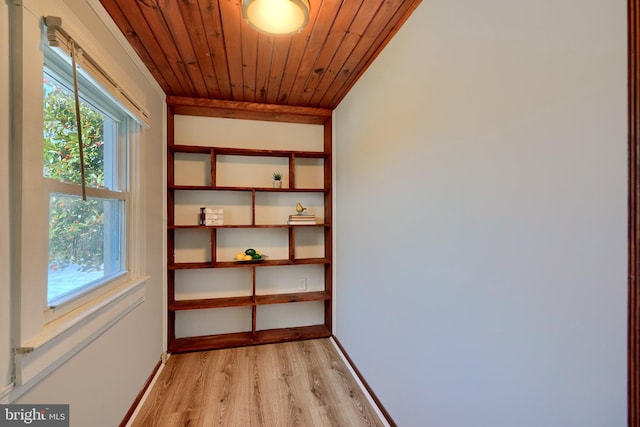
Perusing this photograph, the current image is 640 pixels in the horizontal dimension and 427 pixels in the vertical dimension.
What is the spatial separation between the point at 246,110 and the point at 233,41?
37.2 inches

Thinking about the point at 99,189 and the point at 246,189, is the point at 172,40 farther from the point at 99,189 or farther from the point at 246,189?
the point at 246,189

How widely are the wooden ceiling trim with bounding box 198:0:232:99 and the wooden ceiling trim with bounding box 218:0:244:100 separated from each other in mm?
25

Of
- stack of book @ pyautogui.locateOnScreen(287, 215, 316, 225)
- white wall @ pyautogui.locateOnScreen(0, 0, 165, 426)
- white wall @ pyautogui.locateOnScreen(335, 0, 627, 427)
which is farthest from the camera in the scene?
stack of book @ pyautogui.locateOnScreen(287, 215, 316, 225)

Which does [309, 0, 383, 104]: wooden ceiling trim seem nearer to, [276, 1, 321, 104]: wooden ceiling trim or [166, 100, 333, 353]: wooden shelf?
[276, 1, 321, 104]: wooden ceiling trim

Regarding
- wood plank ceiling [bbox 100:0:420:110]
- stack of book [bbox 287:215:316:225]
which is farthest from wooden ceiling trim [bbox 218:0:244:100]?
stack of book [bbox 287:215:316:225]

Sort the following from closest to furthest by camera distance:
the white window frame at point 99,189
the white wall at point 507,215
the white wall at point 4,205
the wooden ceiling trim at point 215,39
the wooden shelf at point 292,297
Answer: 1. the white wall at point 507,215
2. the white wall at point 4,205
3. the white window frame at point 99,189
4. the wooden ceiling trim at point 215,39
5. the wooden shelf at point 292,297

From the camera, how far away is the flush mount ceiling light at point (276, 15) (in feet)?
4.11

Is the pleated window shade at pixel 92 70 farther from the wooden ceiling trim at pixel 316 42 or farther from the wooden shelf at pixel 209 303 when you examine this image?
the wooden shelf at pixel 209 303

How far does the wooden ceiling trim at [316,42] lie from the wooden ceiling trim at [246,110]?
31cm

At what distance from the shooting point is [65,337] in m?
1.03

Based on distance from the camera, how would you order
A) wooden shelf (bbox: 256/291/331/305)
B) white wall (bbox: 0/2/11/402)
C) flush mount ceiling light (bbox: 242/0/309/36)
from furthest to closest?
wooden shelf (bbox: 256/291/331/305), flush mount ceiling light (bbox: 242/0/309/36), white wall (bbox: 0/2/11/402)

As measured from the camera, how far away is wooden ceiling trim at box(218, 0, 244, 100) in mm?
1354

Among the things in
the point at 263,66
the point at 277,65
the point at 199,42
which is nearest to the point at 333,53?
the point at 277,65

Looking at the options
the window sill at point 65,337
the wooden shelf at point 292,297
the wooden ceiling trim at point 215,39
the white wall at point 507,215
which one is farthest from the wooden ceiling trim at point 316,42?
the wooden shelf at point 292,297
